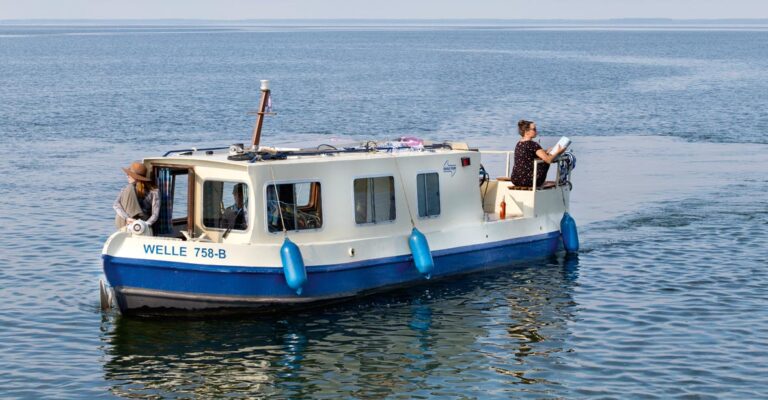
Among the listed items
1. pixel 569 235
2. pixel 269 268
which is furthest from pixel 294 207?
pixel 569 235

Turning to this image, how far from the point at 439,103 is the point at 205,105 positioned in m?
13.9

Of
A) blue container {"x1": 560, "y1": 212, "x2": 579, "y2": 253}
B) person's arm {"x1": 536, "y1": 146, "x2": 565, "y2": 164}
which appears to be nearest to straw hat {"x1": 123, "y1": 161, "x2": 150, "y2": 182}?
person's arm {"x1": 536, "y1": 146, "x2": 565, "y2": 164}

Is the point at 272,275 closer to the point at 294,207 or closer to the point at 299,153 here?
the point at 294,207

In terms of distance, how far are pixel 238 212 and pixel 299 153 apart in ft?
5.96

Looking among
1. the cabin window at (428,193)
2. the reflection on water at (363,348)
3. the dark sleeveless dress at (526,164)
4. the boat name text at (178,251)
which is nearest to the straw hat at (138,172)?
the boat name text at (178,251)

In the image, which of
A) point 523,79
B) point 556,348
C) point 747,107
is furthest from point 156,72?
point 556,348

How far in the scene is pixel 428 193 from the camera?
22.7 meters

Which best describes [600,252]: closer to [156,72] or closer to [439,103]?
[439,103]

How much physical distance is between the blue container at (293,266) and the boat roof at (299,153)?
1.67m

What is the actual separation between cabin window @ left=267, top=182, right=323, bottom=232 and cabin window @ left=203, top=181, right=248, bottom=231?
48 centimetres

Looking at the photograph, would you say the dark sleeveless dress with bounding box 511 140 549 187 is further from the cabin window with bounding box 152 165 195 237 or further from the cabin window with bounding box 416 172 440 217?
the cabin window with bounding box 152 165 195 237

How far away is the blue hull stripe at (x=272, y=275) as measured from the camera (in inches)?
765

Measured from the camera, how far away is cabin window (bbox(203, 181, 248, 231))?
2028cm

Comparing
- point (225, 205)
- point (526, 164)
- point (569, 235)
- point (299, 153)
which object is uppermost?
point (299, 153)
